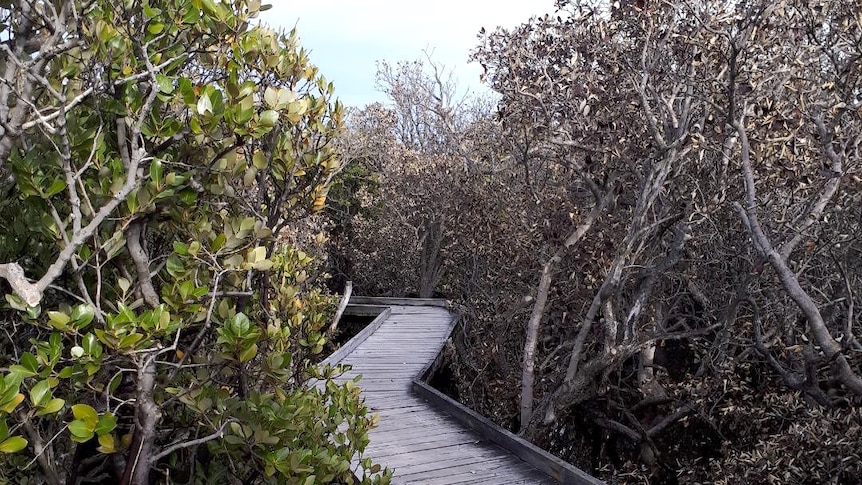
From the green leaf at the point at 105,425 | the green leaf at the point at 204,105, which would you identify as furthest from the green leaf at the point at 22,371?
the green leaf at the point at 204,105

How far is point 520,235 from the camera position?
32.1 ft

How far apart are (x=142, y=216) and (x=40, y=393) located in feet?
3.13

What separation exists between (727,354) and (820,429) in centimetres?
279

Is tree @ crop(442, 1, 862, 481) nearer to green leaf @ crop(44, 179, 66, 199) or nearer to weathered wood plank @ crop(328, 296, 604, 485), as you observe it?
weathered wood plank @ crop(328, 296, 604, 485)

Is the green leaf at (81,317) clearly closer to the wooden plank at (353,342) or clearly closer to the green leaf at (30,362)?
the green leaf at (30,362)

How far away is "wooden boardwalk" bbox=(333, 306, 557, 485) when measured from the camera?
6273mm

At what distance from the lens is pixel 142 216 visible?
274cm

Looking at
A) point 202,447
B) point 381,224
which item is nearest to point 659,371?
point 202,447

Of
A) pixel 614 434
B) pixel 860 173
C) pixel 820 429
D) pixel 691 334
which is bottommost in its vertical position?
pixel 614 434

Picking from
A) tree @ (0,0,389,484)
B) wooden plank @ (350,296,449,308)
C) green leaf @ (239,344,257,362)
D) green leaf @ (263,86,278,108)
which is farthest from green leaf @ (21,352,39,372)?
wooden plank @ (350,296,449,308)

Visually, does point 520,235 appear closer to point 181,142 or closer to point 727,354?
point 727,354

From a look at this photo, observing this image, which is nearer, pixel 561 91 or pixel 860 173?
pixel 860 173

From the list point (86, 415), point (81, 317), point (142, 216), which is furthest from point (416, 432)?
point (81, 317)

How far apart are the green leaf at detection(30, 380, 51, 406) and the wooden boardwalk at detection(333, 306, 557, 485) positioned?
4186mm
